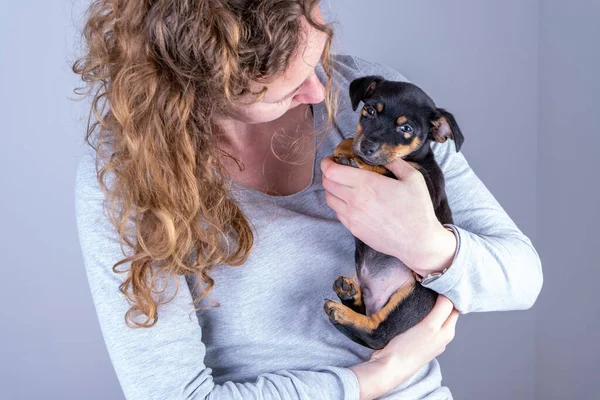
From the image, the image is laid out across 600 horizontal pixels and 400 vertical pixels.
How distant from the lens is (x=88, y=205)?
1.30 meters

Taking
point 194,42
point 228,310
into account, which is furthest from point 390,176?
A: point 194,42

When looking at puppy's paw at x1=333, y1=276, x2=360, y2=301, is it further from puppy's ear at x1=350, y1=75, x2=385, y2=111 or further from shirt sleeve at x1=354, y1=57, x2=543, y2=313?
puppy's ear at x1=350, y1=75, x2=385, y2=111

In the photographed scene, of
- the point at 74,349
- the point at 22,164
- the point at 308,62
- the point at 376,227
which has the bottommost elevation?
the point at 74,349

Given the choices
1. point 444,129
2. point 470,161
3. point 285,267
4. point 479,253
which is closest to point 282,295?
point 285,267

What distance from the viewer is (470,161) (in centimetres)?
274

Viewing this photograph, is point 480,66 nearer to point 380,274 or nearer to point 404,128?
point 404,128

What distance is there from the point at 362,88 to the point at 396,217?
36 centimetres

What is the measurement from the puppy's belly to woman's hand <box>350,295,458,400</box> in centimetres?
10

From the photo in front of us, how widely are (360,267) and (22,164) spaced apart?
4.17 feet

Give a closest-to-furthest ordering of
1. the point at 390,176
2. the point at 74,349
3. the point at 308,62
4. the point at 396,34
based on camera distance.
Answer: the point at 308,62
the point at 390,176
the point at 74,349
the point at 396,34

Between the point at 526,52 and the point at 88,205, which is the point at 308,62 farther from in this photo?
the point at 526,52

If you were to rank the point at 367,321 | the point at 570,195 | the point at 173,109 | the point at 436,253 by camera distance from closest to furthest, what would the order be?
the point at 173,109 → the point at 436,253 → the point at 367,321 → the point at 570,195

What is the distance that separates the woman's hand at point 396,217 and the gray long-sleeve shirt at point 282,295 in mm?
60

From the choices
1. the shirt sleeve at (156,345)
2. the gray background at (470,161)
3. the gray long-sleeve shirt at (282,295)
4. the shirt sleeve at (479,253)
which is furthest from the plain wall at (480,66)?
the shirt sleeve at (156,345)
